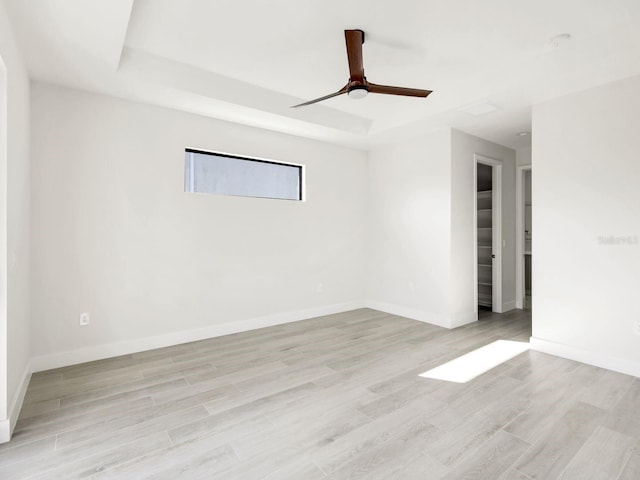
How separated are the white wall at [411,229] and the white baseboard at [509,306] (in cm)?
144

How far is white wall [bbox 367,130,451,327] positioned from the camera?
171 inches

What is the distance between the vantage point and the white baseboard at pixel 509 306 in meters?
5.13

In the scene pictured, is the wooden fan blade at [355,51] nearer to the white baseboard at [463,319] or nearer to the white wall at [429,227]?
the white wall at [429,227]

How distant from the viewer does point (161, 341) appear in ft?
11.7

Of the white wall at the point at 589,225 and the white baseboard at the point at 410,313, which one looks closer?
the white wall at the point at 589,225

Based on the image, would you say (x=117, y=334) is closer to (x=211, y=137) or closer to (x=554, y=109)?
(x=211, y=137)

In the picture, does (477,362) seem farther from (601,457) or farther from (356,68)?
(356,68)

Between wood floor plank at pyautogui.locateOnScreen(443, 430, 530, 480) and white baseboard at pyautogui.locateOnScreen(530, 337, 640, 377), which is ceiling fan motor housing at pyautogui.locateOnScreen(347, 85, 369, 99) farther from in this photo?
white baseboard at pyautogui.locateOnScreen(530, 337, 640, 377)

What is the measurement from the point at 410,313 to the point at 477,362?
5.28 feet

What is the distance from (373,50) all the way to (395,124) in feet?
4.89

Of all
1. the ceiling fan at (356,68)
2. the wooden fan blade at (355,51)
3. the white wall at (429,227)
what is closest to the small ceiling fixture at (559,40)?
the ceiling fan at (356,68)

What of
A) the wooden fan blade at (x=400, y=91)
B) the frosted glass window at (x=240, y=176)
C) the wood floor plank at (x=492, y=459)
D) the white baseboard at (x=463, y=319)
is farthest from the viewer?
the white baseboard at (x=463, y=319)

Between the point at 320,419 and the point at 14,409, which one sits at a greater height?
the point at 14,409

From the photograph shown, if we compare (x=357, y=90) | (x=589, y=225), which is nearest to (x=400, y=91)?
(x=357, y=90)
